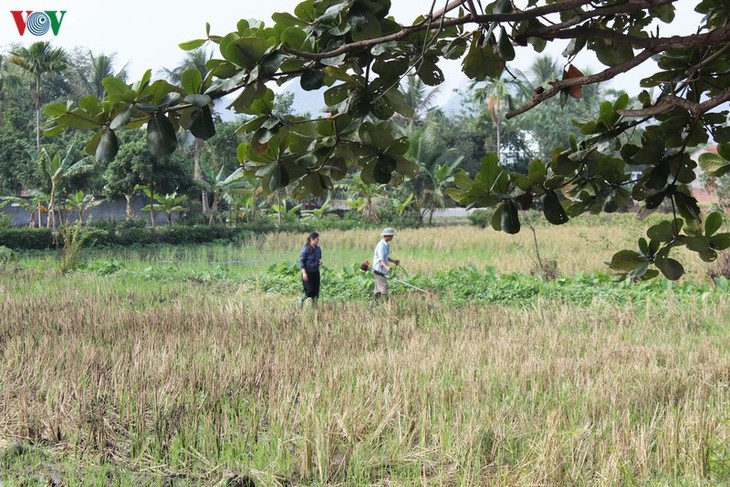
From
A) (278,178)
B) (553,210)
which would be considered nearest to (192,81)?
(278,178)

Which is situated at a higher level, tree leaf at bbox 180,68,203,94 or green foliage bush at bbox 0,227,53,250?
tree leaf at bbox 180,68,203,94

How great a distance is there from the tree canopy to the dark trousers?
6.03 meters

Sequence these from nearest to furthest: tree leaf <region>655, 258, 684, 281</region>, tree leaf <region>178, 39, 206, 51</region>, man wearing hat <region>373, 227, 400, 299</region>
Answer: tree leaf <region>178, 39, 206, 51</region>, tree leaf <region>655, 258, 684, 281</region>, man wearing hat <region>373, 227, 400, 299</region>

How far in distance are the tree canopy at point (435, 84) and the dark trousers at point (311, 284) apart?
6.03m

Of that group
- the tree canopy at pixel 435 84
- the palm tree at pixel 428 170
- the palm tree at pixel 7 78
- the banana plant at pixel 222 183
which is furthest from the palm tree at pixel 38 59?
the tree canopy at pixel 435 84

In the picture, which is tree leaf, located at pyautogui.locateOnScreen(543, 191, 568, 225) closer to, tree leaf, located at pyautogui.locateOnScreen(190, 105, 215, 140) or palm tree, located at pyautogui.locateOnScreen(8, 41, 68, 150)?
tree leaf, located at pyautogui.locateOnScreen(190, 105, 215, 140)

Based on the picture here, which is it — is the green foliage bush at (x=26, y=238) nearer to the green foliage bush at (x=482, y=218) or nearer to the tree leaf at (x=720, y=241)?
the green foliage bush at (x=482, y=218)

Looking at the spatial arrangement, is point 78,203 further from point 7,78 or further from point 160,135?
point 160,135

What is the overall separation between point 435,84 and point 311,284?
6439 mm

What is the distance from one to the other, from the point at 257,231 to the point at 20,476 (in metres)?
17.9

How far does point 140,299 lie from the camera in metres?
8.83

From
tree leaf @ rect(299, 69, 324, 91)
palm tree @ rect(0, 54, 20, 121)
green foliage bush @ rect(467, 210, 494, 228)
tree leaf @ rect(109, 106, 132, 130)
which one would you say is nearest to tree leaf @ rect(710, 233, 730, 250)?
tree leaf @ rect(299, 69, 324, 91)

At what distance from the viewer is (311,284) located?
8.21m

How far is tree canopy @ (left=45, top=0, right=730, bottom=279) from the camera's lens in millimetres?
1452
